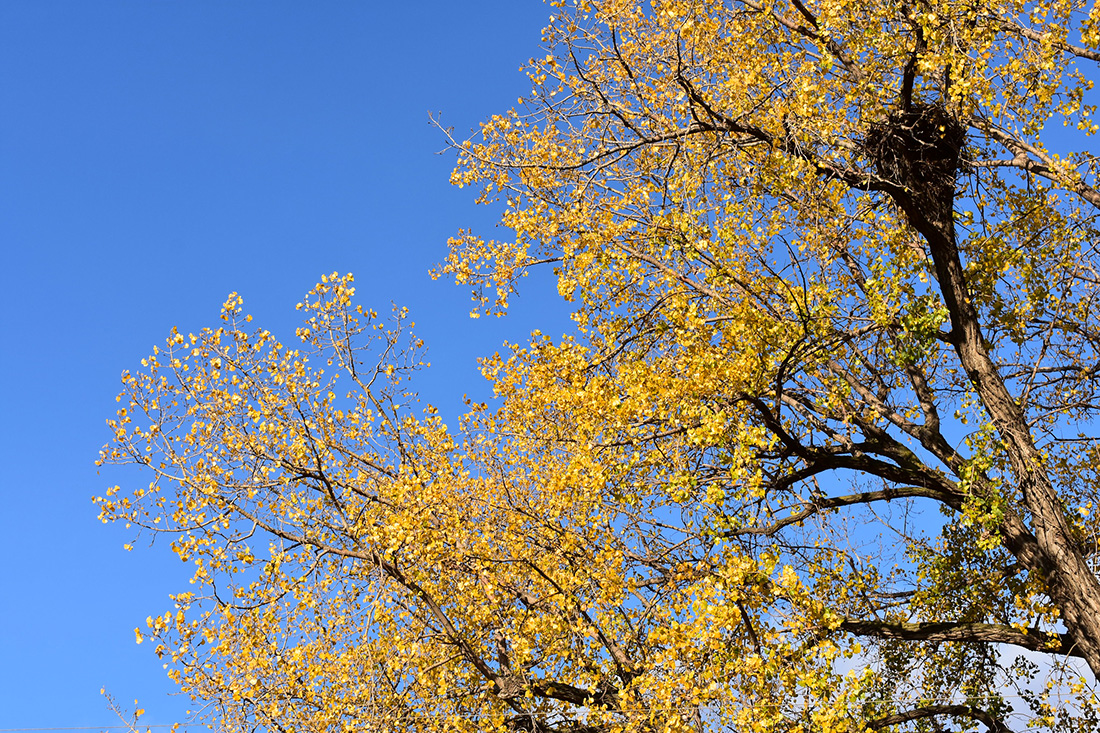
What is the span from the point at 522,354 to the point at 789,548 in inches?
169

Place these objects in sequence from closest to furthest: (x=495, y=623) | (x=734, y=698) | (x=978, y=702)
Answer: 1. (x=734, y=698)
2. (x=495, y=623)
3. (x=978, y=702)

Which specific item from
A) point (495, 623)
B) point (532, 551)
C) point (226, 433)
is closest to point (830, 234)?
point (532, 551)

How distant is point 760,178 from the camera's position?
10.4 m

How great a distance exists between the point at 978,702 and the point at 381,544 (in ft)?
24.8

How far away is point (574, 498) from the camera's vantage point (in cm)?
939

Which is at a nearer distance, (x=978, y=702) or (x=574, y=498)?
(x=574, y=498)

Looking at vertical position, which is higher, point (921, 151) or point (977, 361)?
point (921, 151)

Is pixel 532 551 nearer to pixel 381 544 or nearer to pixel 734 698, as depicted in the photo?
pixel 381 544

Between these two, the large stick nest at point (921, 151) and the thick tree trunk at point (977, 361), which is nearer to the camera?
the thick tree trunk at point (977, 361)

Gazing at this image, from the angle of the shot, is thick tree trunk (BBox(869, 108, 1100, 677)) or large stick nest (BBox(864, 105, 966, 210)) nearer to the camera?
thick tree trunk (BBox(869, 108, 1100, 677))

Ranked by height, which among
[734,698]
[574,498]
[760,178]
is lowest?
[734,698]

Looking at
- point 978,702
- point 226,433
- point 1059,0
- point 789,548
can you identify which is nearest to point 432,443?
point 226,433

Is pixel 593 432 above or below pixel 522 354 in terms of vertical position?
below

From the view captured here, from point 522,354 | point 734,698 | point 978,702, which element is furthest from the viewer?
point 522,354
